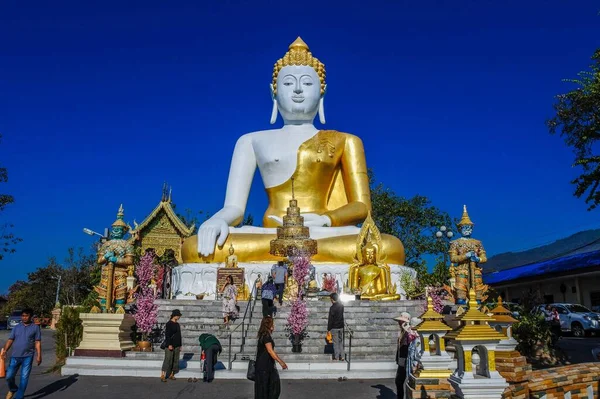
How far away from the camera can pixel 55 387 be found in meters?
7.74

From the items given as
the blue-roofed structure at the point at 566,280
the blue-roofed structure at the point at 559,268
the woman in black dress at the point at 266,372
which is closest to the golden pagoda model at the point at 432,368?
the woman in black dress at the point at 266,372

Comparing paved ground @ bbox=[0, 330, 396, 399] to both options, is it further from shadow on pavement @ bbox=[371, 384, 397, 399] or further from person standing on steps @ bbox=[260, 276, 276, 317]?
person standing on steps @ bbox=[260, 276, 276, 317]

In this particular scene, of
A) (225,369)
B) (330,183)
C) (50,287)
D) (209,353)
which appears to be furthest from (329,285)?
(50,287)

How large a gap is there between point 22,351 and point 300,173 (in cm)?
1145

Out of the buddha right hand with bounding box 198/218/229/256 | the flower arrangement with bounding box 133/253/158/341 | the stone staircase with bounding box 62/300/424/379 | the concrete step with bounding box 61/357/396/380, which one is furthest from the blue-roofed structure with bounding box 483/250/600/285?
the flower arrangement with bounding box 133/253/158/341

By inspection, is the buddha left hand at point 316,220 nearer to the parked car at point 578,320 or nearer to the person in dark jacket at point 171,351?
the parked car at point 578,320

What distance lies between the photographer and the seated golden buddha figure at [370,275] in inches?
540

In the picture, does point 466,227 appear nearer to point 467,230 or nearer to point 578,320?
point 467,230

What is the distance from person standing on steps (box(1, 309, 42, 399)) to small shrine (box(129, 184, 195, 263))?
21871 mm

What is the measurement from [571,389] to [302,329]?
5171 mm

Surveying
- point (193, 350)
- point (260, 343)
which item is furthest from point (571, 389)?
point (193, 350)

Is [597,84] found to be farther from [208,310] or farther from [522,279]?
[522,279]

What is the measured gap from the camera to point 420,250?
2923cm

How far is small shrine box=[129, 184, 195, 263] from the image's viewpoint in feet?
93.7
